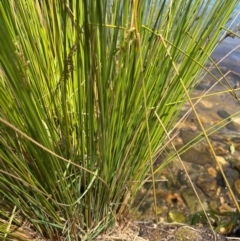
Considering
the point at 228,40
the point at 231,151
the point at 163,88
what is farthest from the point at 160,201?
the point at 228,40

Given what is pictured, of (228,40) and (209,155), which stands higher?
(209,155)

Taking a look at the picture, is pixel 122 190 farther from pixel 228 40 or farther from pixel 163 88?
pixel 228 40

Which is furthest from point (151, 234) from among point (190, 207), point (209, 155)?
point (209, 155)

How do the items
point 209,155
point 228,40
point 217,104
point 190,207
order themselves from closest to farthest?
point 190,207
point 209,155
point 217,104
point 228,40

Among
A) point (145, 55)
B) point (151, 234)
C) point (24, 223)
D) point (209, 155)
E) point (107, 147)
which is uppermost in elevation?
point (145, 55)

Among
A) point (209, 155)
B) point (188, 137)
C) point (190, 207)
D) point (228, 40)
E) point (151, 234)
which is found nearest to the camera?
point (151, 234)

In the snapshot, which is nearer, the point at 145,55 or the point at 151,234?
the point at 145,55
